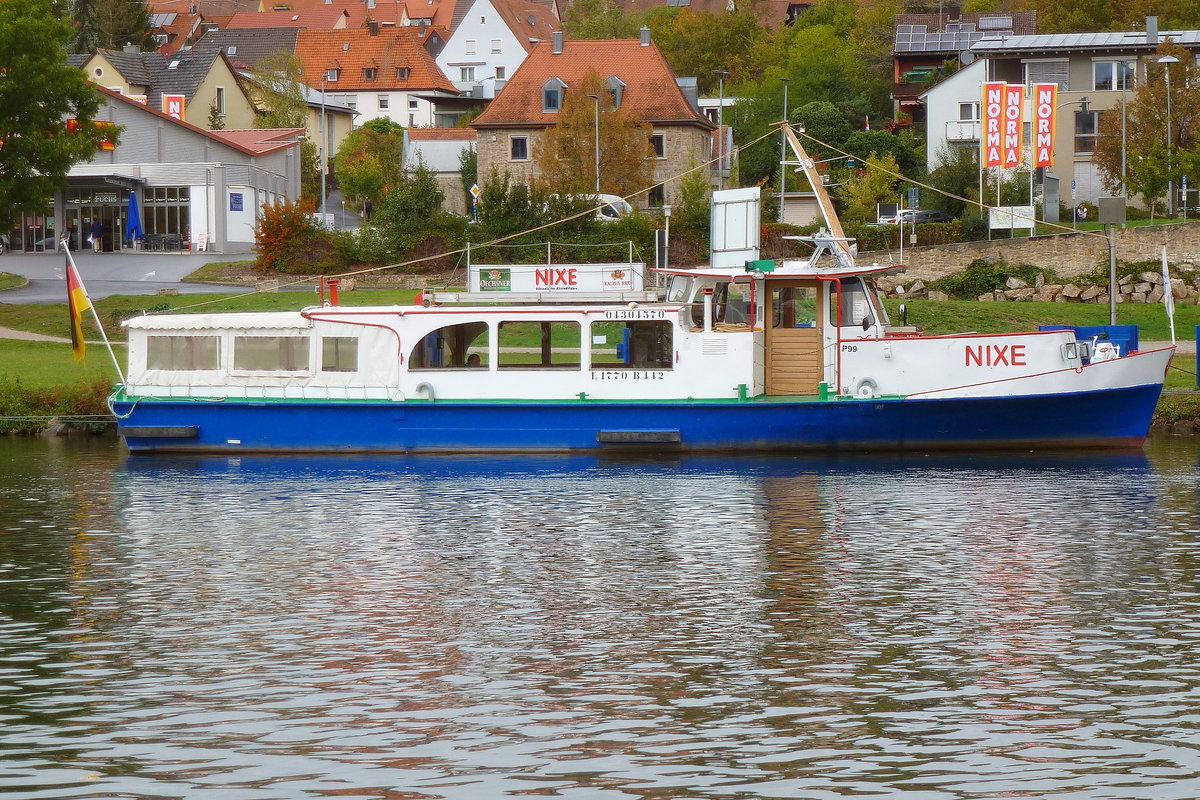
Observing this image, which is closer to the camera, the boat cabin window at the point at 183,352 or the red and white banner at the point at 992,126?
the boat cabin window at the point at 183,352

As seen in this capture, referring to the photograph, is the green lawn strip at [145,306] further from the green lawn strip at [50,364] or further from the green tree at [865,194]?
the green tree at [865,194]

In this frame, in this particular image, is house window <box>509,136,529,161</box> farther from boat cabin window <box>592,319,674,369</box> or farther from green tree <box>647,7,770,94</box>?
boat cabin window <box>592,319,674,369</box>

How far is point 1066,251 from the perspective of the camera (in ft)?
176

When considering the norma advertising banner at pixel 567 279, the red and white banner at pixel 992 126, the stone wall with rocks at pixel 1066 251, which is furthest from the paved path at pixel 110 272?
the red and white banner at pixel 992 126

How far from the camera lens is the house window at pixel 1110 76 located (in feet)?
241

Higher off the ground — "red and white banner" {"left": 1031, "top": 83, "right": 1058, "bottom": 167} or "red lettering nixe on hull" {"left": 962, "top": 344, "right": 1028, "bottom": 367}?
"red and white banner" {"left": 1031, "top": 83, "right": 1058, "bottom": 167}

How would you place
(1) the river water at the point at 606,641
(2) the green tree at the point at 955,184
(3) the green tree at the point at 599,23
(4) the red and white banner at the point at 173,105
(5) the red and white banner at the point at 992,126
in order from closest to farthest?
1. (1) the river water at the point at 606,641
2. (5) the red and white banner at the point at 992,126
3. (2) the green tree at the point at 955,184
4. (4) the red and white banner at the point at 173,105
5. (3) the green tree at the point at 599,23

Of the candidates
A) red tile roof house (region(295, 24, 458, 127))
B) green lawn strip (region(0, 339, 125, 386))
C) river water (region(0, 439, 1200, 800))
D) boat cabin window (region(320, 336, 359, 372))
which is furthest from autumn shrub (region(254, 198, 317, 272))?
red tile roof house (region(295, 24, 458, 127))

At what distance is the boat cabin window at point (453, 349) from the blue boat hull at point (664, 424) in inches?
33.9

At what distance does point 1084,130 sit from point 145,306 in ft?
146

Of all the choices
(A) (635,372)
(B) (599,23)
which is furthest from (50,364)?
(B) (599,23)

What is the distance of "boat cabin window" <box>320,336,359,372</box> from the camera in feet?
103

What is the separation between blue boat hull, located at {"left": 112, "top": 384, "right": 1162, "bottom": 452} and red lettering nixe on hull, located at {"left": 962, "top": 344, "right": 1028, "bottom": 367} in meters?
0.69

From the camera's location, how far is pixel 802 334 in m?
30.9
